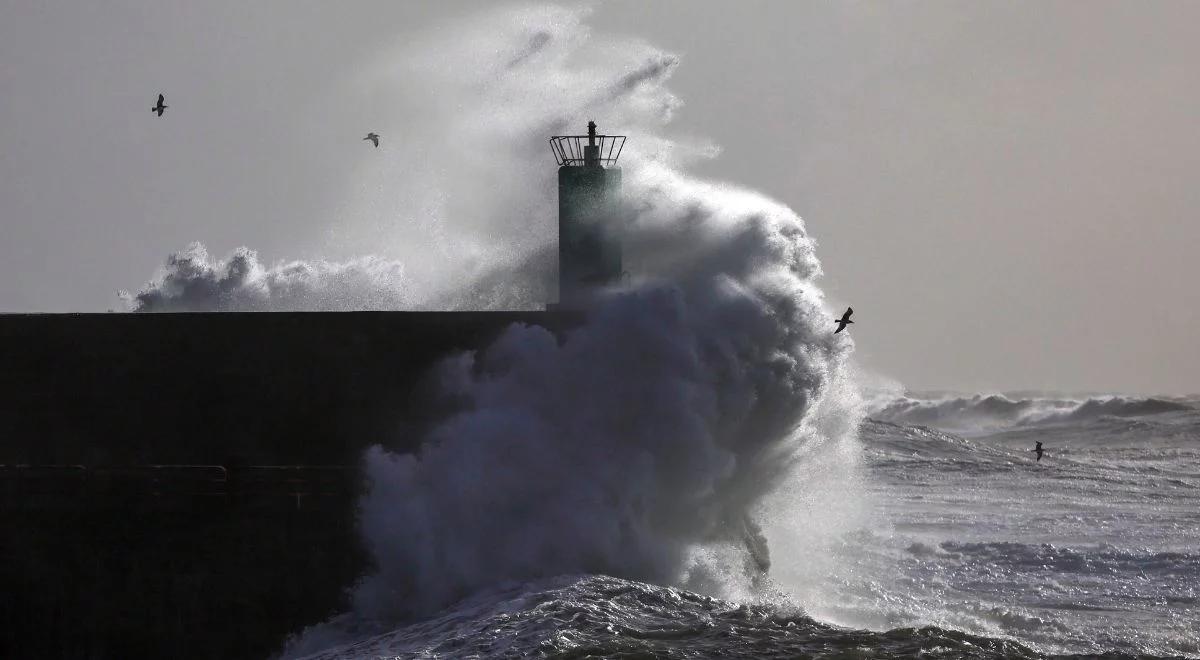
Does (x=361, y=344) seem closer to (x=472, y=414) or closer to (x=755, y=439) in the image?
(x=472, y=414)

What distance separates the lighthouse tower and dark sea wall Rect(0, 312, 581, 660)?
935 mm

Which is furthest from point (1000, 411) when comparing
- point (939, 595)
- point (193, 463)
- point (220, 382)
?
point (193, 463)

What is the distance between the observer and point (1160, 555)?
18.2 meters

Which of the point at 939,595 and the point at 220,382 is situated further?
the point at 939,595

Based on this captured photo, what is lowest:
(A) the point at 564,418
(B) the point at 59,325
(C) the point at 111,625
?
(C) the point at 111,625

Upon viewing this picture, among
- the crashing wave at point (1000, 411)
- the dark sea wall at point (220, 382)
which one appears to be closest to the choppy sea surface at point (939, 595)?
the dark sea wall at point (220, 382)

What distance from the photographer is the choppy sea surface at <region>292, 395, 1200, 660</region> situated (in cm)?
1113

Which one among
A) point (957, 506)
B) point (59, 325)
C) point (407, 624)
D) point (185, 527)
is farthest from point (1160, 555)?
point (59, 325)

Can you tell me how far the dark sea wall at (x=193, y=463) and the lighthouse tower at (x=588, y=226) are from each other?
3.07 ft

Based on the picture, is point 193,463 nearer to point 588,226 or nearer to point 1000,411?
point 588,226

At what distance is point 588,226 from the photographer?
15312mm

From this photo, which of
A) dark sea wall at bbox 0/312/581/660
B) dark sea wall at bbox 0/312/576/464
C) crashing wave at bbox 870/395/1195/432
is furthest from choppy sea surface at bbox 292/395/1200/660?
crashing wave at bbox 870/395/1195/432

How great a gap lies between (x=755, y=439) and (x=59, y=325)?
690 cm

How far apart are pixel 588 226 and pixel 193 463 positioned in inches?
179
